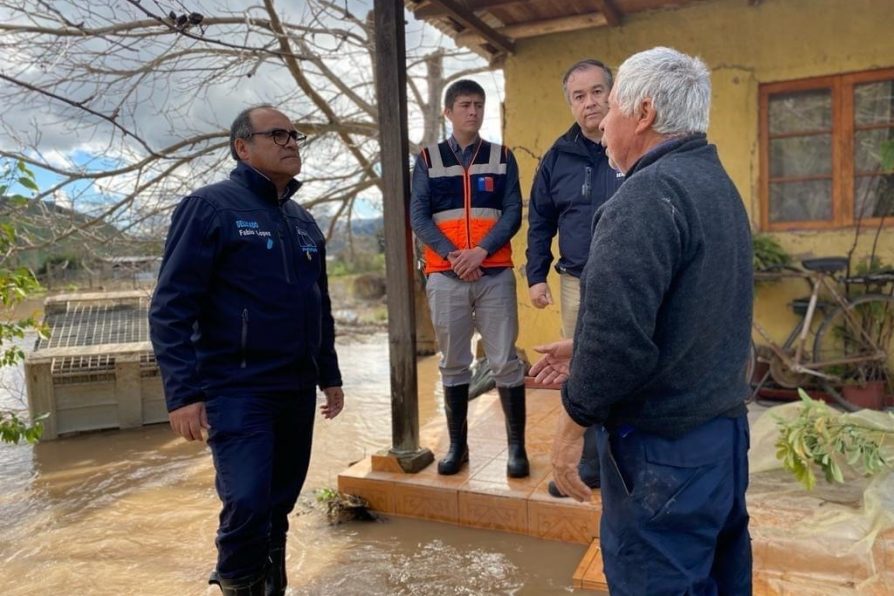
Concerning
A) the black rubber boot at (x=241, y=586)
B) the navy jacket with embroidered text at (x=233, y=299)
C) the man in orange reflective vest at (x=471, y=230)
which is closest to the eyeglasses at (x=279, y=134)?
the navy jacket with embroidered text at (x=233, y=299)

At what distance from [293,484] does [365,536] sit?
100 centimetres

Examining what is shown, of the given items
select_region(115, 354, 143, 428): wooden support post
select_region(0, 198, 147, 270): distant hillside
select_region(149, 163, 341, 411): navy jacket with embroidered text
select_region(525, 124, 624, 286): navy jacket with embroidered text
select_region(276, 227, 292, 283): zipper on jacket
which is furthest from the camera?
select_region(0, 198, 147, 270): distant hillside

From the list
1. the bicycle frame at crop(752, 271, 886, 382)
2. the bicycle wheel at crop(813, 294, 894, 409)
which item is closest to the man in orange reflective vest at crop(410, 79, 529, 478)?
the bicycle frame at crop(752, 271, 886, 382)

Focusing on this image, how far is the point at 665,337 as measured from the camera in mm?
1459

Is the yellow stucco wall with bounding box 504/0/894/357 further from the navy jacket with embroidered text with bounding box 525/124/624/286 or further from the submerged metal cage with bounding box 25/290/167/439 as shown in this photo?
the submerged metal cage with bounding box 25/290/167/439

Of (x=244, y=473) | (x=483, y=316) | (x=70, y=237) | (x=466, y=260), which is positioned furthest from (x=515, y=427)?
(x=70, y=237)

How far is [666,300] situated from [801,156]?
14.4 feet

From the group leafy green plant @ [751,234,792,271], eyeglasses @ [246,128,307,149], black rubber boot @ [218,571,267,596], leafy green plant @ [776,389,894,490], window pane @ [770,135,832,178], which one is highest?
window pane @ [770,135,832,178]

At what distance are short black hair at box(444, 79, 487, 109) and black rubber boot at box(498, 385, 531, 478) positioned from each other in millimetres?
Result: 1511

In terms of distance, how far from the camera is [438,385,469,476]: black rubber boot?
3.54m

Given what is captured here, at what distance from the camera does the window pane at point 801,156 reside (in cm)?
500

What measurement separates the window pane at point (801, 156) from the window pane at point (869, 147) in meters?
0.18

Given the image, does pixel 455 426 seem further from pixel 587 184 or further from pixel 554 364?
pixel 554 364

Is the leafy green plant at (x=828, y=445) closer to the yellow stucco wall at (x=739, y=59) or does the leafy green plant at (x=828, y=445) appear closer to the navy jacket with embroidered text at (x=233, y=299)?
the navy jacket with embroidered text at (x=233, y=299)
